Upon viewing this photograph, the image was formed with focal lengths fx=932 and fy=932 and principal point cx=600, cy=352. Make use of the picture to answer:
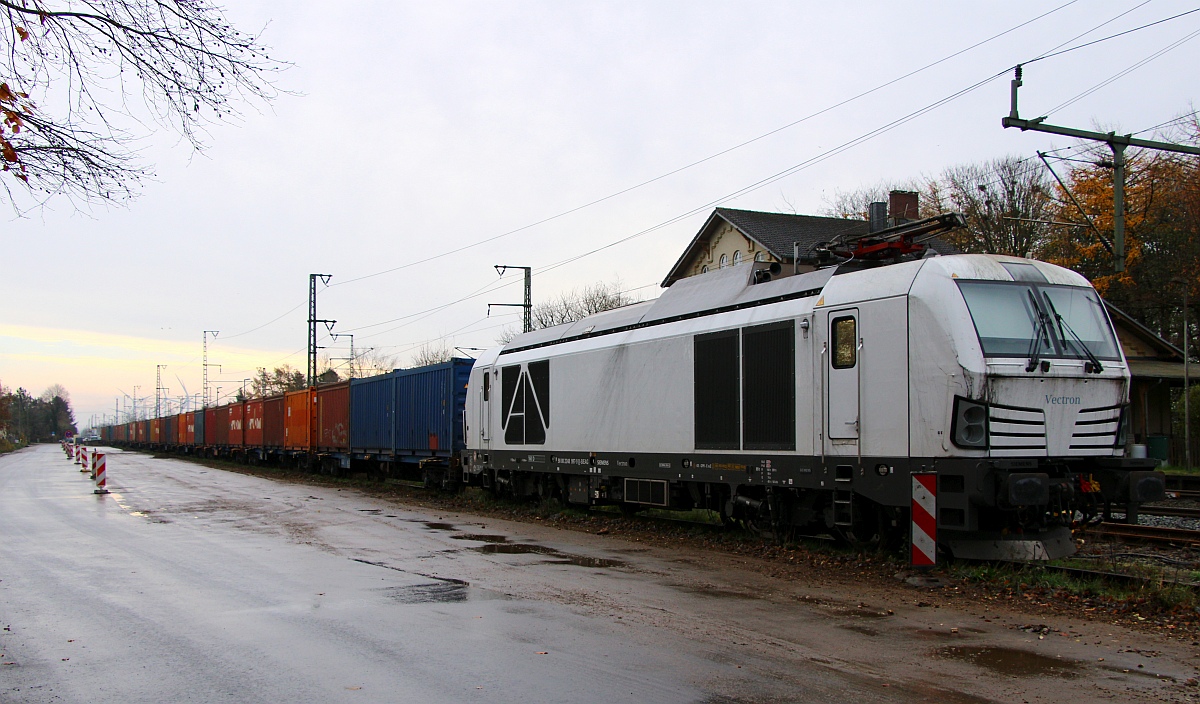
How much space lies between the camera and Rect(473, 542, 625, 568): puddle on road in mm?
11359

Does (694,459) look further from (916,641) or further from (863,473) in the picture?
(916,641)

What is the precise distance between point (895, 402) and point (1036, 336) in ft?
5.07

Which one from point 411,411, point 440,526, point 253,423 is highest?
point 411,411

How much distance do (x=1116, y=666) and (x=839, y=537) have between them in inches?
203

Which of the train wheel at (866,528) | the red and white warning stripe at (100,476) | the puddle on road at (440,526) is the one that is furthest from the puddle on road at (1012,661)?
the red and white warning stripe at (100,476)

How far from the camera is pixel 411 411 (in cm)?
2608

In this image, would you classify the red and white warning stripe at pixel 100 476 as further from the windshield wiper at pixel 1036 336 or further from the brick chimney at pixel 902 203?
the brick chimney at pixel 902 203

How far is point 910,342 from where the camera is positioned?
31.4 ft

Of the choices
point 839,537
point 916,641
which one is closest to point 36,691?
point 916,641

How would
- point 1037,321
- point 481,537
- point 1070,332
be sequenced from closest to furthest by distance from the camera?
point 1037,321, point 1070,332, point 481,537

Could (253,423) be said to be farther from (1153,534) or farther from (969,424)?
(969,424)

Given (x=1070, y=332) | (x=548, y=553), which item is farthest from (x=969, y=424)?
(x=548, y=553)

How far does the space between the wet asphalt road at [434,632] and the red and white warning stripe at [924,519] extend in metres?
1.44

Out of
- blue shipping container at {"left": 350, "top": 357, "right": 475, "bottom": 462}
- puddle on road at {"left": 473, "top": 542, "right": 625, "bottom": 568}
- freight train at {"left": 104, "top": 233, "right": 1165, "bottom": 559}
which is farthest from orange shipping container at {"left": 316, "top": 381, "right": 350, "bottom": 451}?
puddle on road at {"left": 473, "top": 542, "right": 625, "bottom": 568}
